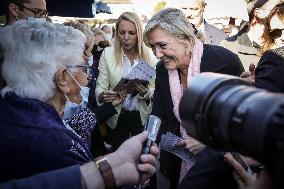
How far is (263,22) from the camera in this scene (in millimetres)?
2818

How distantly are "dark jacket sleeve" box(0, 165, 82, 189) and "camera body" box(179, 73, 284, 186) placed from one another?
1.95ft

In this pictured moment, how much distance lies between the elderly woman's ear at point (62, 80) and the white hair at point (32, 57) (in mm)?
30

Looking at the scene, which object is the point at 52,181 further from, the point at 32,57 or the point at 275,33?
the point at 275,33

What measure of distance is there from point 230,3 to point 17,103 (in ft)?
16.8

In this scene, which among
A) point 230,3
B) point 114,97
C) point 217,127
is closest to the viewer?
point 217,127

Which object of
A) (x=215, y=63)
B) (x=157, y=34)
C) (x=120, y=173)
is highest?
(x=157, y=34)

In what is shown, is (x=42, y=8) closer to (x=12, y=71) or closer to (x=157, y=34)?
(x=157, y=34)

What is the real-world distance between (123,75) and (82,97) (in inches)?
66.4

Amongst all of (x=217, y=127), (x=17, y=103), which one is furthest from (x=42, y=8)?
(x=217, y=127)

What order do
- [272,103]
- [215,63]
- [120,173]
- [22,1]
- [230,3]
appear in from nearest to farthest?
[272,103] → [120,173] → [215,63] → [22,1] → [230,3]

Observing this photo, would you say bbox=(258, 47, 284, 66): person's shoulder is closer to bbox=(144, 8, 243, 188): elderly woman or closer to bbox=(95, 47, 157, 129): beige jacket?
bbox=(144, 8, 243, 188): elderly woman

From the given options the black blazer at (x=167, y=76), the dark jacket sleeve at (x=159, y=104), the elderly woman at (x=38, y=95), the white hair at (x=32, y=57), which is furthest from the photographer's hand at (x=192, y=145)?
the white hair at (x=32, y=57)

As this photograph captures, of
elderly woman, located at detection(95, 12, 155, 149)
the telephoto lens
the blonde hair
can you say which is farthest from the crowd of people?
the blonde hair

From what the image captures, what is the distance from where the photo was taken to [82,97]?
228 cm
